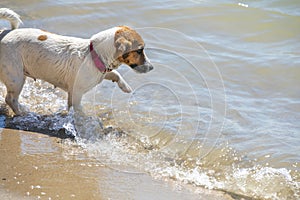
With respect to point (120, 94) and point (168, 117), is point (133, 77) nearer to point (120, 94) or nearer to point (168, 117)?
point (120, 94)

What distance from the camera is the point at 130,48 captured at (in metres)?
5.65

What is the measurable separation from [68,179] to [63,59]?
5.52 feet

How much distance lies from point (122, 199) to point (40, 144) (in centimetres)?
138

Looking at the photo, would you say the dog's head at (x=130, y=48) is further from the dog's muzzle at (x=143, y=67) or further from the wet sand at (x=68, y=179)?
the wet sand at (x=68, y=179)

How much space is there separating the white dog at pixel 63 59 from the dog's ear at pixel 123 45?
0.03 m

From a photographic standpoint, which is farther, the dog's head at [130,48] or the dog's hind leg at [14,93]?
the dog's hind leg at [14,93]

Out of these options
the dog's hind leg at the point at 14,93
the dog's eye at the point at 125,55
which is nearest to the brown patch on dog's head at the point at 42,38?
the dog's hind leg at the point at 14,93

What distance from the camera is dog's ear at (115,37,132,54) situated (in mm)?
5648

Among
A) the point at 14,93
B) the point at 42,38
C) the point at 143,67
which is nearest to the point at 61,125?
the point at 14,93

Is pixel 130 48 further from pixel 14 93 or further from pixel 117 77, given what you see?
pixel 14 93

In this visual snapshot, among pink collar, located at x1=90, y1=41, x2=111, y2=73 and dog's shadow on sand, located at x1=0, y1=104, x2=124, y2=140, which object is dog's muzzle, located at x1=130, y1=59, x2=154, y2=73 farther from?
dog's shadow on sand, located at x1=0, y1=104, x2=124, y2=140

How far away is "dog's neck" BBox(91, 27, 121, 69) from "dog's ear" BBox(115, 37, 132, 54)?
0.06 m

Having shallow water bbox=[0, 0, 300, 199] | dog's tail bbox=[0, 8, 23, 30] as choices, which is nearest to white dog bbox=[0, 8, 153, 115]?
dog's tail bbox=[0, 8, 23, 30]

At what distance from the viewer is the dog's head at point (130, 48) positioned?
565 centimetres
